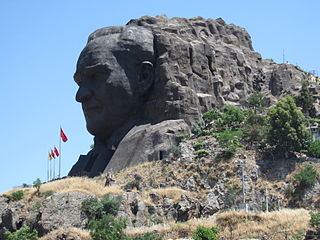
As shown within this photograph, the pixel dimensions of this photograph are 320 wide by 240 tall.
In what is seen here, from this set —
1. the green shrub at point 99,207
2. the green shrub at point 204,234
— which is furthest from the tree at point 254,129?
the green shrub at point 204,234

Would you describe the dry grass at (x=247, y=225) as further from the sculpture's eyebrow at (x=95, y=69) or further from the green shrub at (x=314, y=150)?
the sculpture's eyebrow at (x=95, y=69)

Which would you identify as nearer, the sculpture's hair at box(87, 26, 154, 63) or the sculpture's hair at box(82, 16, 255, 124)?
the sculpture's hair at box(82, 16, 255, 124)

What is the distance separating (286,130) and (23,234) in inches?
615

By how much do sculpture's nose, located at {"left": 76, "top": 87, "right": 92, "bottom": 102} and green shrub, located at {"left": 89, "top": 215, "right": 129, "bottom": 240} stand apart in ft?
48.9

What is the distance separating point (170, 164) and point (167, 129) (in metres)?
2.91

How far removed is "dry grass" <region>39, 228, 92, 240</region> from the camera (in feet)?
108

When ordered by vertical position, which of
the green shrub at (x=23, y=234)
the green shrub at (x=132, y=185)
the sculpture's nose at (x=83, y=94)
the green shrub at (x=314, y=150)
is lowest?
the green shrub at (x=23, y=234)

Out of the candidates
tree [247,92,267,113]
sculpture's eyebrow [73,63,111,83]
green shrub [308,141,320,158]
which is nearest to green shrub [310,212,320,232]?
green shrub [308,141,320,158]

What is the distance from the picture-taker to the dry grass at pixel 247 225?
31.0 m

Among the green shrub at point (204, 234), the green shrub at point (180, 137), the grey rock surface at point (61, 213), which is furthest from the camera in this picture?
the green shrub at point (180, 137)

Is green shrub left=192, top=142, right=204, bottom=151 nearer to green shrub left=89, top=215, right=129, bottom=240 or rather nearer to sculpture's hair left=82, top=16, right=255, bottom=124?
sculpture's hair left=82, top=16, right=255, bottom=124

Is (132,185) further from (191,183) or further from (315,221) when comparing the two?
(315,221)

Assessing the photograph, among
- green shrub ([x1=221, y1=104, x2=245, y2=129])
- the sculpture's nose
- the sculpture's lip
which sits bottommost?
green shrub ([x1=221, y1=104, x2=245, y2=129])

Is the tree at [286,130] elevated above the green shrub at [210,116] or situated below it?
below
